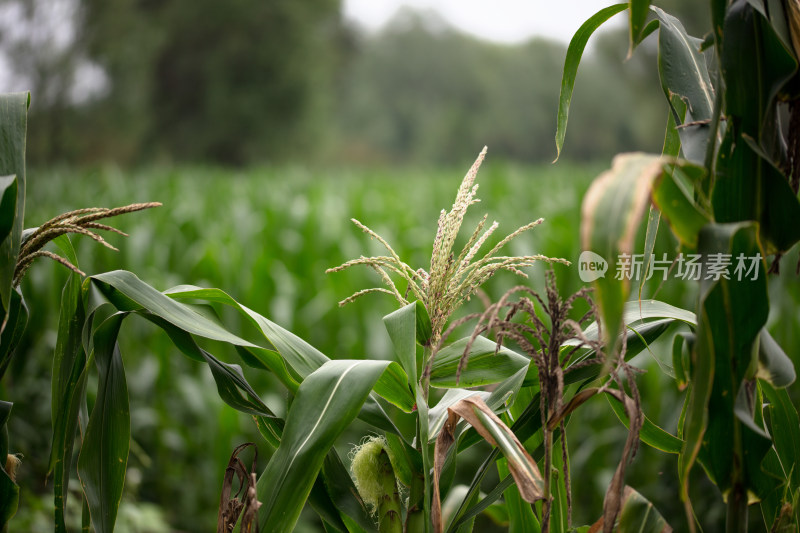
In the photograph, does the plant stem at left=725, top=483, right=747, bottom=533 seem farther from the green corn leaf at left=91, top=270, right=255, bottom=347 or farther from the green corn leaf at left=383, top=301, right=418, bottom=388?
the green corn leaf at left=91, top=270, right=255, bottom=347

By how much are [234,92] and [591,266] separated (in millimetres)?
19074

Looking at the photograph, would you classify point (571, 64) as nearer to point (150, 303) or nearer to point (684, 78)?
point (684, 78)

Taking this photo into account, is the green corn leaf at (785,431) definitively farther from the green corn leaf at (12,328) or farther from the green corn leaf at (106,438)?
the green corn leaf at (12,328)

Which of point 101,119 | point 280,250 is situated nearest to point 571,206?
point 280,250

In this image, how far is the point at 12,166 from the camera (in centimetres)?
54

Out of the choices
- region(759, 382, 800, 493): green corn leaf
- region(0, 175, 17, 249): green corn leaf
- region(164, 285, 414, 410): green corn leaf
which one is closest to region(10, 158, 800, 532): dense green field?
region(759, 382, 800, 493): green corn leaf

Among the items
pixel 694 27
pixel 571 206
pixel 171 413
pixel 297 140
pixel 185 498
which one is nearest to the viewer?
pixel 185 498

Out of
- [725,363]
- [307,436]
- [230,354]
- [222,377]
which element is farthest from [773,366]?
[230,354]

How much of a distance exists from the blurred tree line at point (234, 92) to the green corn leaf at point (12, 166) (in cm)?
609

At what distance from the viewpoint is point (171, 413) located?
8.05 feet

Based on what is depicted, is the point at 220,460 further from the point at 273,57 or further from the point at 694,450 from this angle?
Result: the point at 273,57

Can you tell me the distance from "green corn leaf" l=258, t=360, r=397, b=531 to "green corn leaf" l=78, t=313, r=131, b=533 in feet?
0.62

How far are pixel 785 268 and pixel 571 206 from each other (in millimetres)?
1804

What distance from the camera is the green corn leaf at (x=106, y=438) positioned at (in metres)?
0.58
